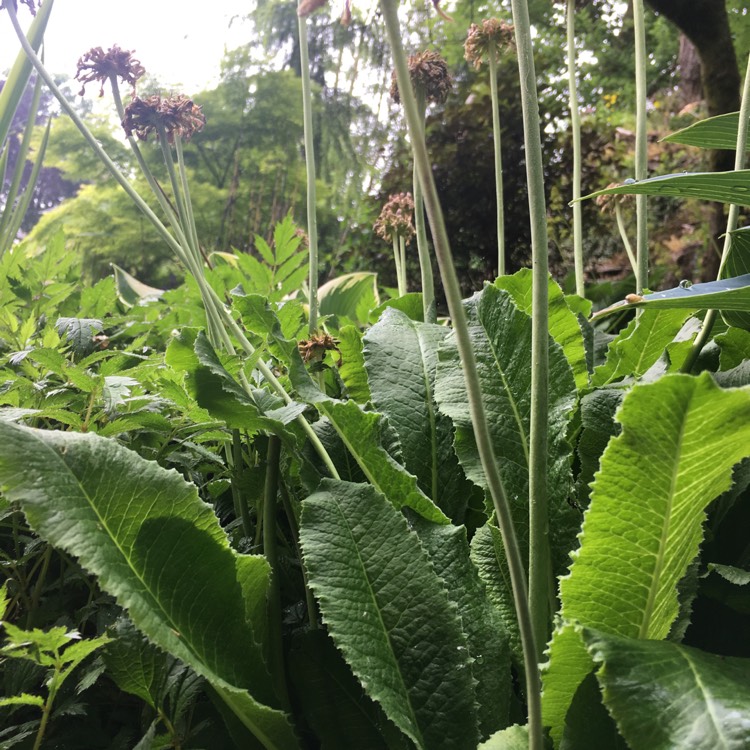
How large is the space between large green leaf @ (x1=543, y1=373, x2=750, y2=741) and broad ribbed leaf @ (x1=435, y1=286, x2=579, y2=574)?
3.5 inches

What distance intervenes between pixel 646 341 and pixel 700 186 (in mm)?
201

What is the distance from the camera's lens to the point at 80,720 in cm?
40

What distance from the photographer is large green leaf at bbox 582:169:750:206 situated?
1.10 feet

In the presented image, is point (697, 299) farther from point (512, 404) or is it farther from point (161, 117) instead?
point (161, 117)

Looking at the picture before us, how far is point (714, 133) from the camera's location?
0.42 m

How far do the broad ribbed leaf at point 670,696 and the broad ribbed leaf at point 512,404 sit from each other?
146 millimetres

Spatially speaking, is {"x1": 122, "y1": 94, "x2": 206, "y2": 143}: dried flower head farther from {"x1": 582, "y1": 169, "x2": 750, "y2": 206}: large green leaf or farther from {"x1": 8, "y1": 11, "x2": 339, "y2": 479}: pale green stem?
{"x1": 582, "y1": 169, "x2": 750, "y2": 206}: large green leaf

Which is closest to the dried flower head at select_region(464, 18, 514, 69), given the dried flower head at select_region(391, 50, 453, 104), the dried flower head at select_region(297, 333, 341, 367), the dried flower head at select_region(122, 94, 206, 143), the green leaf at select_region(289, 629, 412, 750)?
the dried flower head at select_region(391, 50, 453, 104)

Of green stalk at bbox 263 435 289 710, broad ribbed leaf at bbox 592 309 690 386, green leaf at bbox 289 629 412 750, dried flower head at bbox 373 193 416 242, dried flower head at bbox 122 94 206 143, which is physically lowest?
green leaf at bbox 289 629 412 750

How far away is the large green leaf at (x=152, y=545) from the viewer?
0.30 meters

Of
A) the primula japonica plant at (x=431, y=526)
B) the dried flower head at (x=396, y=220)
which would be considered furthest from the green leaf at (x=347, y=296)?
the primula japonica plant at (x=431, y=526)

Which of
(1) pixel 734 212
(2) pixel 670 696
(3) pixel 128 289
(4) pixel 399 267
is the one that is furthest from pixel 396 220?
(3) pixel 128 289

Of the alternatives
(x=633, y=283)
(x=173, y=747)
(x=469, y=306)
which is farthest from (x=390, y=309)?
(x=633, y=283)

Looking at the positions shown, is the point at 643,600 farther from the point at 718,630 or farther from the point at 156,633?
the point at 156,633
